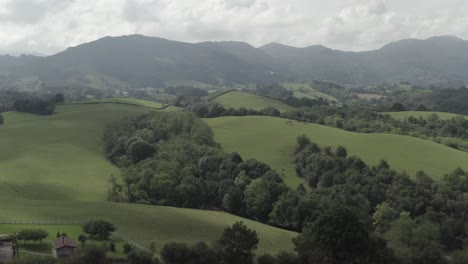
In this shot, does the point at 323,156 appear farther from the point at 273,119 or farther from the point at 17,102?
the point at 17,102

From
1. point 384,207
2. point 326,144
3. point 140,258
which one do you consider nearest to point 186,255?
point 140,258

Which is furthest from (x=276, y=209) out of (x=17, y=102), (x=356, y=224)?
(x=17, y=102)

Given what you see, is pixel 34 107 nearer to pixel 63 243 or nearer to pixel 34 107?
pixel 34 107

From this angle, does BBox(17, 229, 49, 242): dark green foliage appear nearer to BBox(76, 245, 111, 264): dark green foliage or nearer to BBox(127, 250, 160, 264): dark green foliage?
BBox(76, 245, 111, 264): dark green foliage

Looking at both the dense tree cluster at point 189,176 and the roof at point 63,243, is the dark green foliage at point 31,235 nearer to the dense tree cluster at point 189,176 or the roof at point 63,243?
the roof at point 63,243

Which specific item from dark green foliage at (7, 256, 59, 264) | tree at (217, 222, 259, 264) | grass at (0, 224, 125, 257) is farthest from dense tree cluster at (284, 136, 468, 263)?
dark green foliage at (7, 256, 59, 264)
